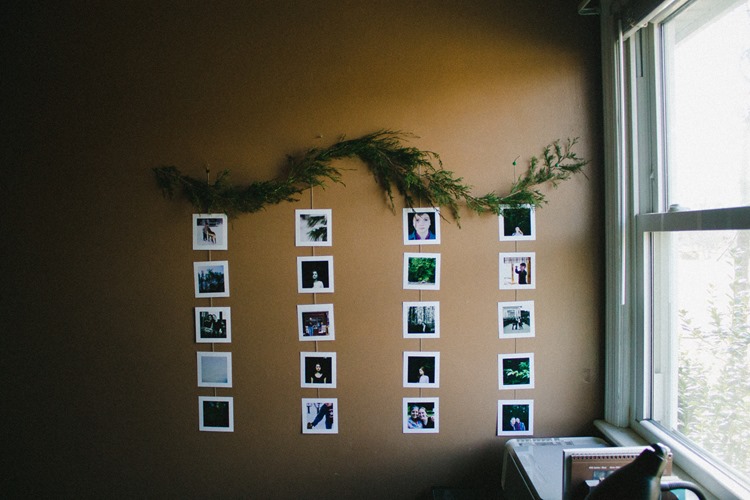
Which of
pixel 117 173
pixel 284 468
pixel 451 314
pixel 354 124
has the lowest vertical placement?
pixel 284 468

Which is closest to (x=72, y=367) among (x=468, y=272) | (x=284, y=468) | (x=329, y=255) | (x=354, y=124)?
(x=284, y=468)

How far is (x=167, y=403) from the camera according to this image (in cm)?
177

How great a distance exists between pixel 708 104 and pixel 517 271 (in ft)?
2.94

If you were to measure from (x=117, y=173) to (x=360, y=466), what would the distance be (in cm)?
180

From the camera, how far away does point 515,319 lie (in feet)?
5.62

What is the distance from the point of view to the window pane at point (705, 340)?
3.87ft

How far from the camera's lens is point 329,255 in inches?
67.7

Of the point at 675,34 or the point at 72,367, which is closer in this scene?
the point at 675,34

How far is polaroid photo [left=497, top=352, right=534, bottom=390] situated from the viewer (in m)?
1.71

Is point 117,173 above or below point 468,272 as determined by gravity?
above

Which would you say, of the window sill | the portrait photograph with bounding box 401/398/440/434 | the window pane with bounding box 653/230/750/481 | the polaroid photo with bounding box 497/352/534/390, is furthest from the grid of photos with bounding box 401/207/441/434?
the window pane with bounding box 653/230/750/481

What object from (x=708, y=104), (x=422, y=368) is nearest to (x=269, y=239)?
(x=422, y=368)

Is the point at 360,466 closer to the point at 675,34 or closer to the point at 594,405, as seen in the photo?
the point at 594,405

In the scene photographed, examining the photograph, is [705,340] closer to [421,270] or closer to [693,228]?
[693,228]
